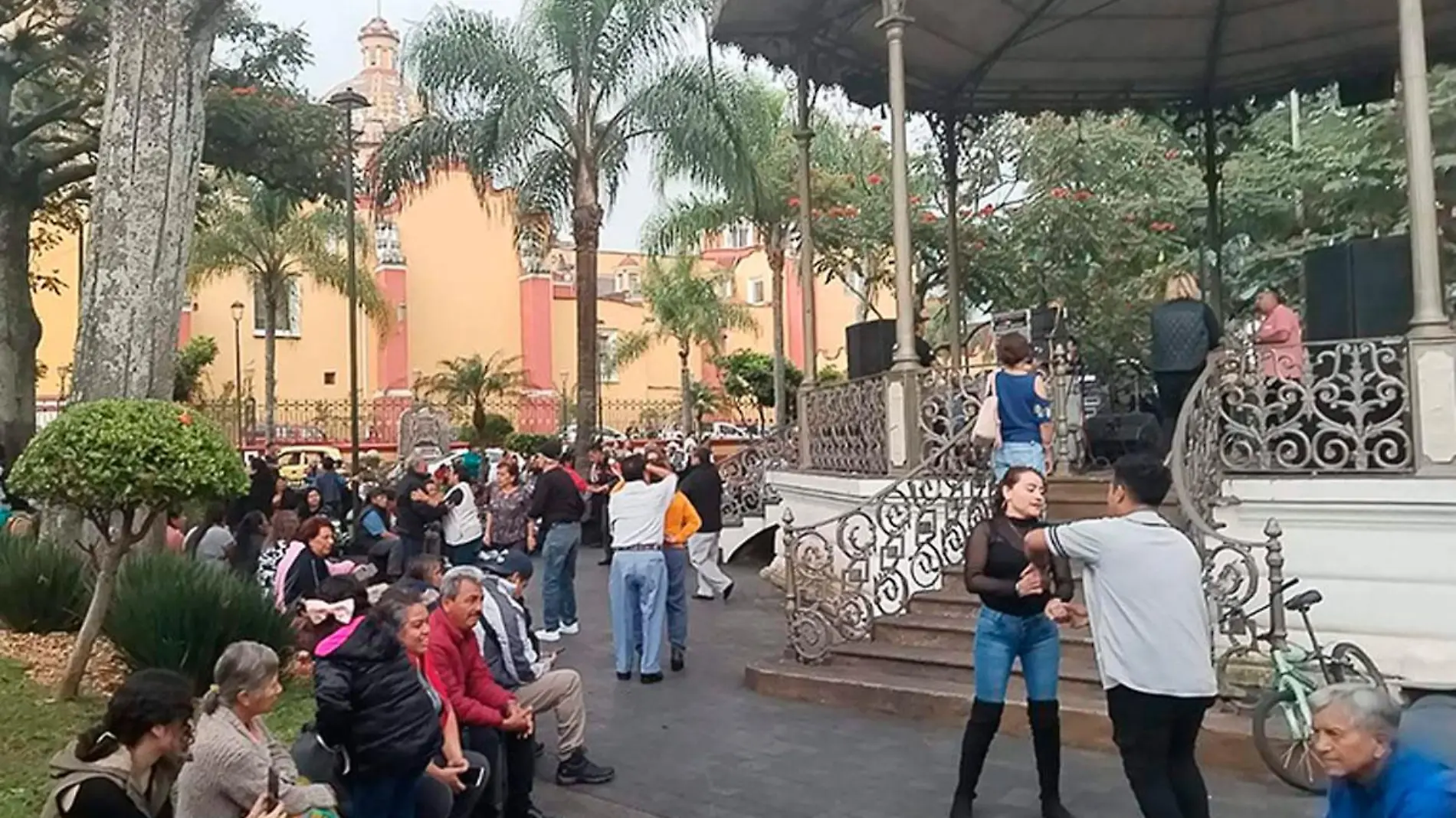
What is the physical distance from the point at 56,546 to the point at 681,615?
467cm

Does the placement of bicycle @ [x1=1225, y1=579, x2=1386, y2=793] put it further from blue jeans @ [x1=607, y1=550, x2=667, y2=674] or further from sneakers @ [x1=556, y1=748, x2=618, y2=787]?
blue jeans @ [x1=607, y1=550, x2=667, y2=674]

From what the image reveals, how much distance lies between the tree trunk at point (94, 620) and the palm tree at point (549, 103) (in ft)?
45.9

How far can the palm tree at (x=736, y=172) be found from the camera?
2105cm

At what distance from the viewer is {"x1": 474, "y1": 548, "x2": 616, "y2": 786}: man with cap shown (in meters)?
6.52

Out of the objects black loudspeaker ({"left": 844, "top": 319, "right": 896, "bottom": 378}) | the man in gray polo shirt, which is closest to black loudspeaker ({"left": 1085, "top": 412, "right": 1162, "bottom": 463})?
black loudspeaker ({"left": 844, "top": 319, "right": 896, "bottom": 378})

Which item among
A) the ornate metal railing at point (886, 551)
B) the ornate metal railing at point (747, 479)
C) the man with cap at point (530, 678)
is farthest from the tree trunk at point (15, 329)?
the man with cap at point (530, 678)

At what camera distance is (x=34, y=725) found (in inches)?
293

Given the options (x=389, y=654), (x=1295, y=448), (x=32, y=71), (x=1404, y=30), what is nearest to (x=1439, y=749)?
(x=389, y=654)

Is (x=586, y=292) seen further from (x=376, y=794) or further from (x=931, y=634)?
(x=376, y=794)

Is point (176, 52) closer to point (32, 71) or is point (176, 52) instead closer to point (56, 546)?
point (56, 546)

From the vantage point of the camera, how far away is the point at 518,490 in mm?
13188

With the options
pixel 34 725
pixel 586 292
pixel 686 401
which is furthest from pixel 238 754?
pixel 686 401

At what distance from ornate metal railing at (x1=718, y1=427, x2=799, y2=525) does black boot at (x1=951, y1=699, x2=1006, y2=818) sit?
1147cm

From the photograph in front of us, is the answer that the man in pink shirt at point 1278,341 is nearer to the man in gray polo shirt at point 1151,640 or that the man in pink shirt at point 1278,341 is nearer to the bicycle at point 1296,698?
the bicycle at point 1296,698
